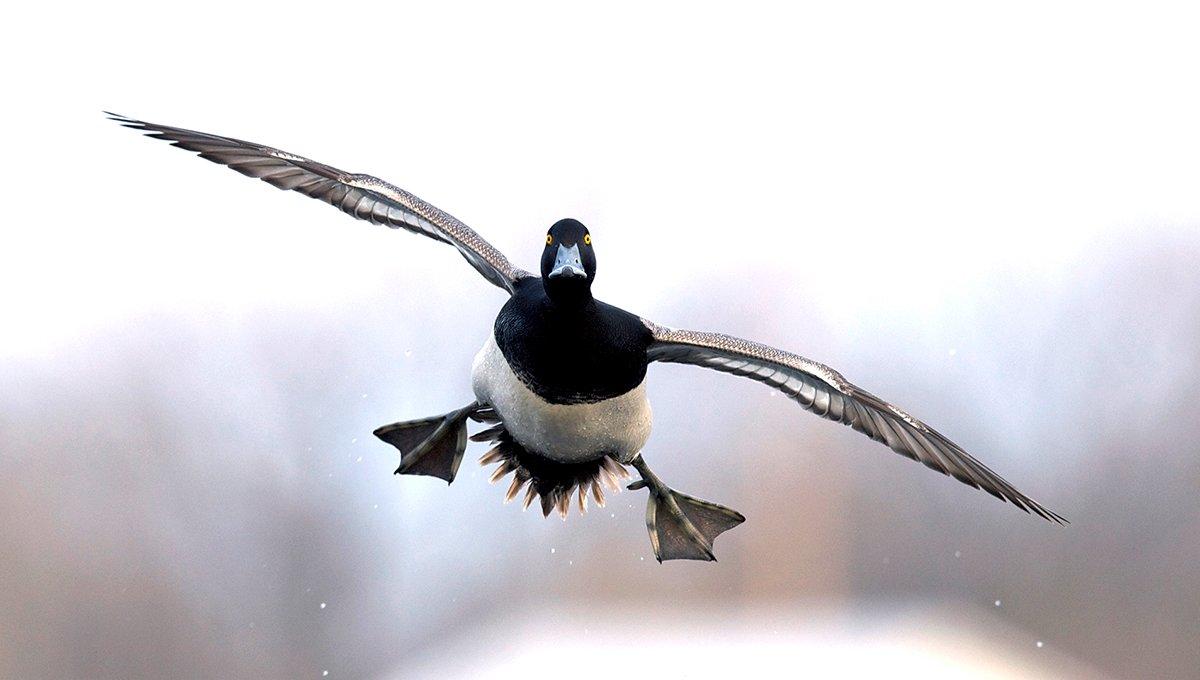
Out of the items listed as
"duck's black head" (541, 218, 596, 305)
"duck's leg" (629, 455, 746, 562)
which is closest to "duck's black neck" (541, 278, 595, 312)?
"duck's black head" (541, 218, 596, 305)

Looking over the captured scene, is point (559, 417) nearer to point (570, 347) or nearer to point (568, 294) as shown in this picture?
point (570, 347)

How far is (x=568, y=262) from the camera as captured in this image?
6.25 meters

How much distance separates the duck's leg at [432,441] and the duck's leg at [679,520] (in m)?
1.09

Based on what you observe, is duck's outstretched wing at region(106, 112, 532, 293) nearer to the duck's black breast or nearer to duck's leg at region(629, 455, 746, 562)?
the duck's black breast

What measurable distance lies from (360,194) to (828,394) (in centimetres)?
293

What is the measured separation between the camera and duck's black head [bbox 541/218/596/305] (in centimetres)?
625

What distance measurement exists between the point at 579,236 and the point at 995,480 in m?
2.68

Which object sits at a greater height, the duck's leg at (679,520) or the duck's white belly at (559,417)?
the duck's white belly at (559,417)

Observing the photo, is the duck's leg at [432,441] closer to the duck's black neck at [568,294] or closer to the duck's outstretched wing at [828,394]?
the duck's outstretched wing at [828,394]

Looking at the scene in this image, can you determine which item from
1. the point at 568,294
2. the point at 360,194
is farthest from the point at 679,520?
the point at 360,194

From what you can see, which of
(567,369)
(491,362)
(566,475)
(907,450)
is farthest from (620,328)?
(907,450)

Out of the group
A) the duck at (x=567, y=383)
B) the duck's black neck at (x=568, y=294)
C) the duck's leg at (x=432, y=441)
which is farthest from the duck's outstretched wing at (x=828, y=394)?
the duck's leg at (x=432, y=441)

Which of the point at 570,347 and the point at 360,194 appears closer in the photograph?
the point at 570,347

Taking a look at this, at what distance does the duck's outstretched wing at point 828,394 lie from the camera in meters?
7.14
